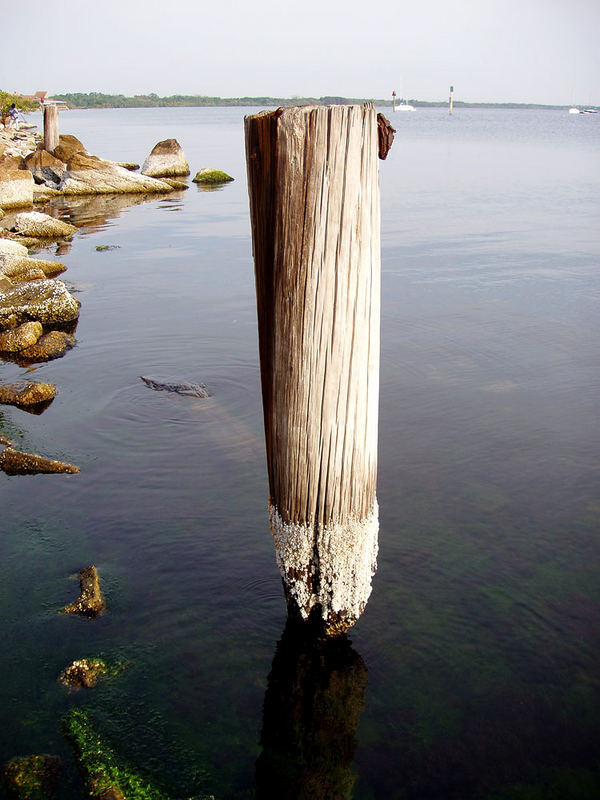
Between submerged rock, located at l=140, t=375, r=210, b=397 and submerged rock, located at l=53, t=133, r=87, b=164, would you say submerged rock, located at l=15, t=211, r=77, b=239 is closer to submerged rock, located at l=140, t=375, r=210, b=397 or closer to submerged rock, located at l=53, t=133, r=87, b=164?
submerged rock, located at l=140, t=375, r=210, b=397

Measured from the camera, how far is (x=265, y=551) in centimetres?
543

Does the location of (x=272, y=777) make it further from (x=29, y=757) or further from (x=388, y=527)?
(x=388, y=527)

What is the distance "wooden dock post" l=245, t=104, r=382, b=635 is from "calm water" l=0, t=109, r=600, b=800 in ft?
2.55

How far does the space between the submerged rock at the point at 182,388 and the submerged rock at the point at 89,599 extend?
3.82 m

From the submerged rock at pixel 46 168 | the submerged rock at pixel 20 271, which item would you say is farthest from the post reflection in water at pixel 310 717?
the submerged rock at pixel 46 168

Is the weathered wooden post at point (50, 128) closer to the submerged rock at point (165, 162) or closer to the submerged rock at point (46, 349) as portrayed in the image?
the submerged rock at point (165, 162)

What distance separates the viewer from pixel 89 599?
475 cm

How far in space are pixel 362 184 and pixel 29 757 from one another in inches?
129

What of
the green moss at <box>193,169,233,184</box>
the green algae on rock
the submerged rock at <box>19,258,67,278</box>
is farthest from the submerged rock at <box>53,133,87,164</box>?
the green algae on rock

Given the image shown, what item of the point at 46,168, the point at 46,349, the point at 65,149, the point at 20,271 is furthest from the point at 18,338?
the point at 65,149

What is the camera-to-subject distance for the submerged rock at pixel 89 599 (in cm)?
470

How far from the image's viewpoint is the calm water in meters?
3.82

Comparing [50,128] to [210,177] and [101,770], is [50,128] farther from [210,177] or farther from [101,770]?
[101,770]

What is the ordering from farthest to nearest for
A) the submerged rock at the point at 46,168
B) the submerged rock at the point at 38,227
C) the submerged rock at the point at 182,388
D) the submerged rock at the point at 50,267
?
the submerged rock at the point at 46,168 → the submerged rock at the point at 38,227 → the submerged rock at the point at 50,267 → the submerged rock at the point at 182,388
